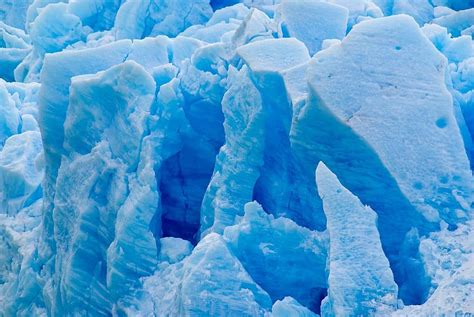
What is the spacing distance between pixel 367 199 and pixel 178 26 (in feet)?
13.9

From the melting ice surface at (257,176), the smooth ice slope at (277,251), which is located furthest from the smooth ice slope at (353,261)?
the smooth ice slope at (277,251)

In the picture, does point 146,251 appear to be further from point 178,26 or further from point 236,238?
point 178,26

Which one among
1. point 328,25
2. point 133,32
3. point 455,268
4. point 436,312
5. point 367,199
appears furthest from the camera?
point 133,32

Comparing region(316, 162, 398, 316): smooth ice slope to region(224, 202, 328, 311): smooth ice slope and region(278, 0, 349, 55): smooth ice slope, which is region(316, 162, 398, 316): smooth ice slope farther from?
region(278, 0, 349, 55): smooth ice slope

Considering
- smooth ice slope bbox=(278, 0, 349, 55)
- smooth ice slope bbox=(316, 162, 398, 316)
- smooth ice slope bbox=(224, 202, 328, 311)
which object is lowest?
smooth ice slope bbox=(224, 202, 328, 311)

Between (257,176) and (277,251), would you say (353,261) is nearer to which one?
(277,251)

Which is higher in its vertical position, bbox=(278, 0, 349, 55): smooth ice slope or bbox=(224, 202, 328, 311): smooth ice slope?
bbox=(278, 0, 349, 55): smooth ice slope

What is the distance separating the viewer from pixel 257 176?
380cm

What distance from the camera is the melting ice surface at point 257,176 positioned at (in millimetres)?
2938

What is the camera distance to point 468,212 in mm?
2957

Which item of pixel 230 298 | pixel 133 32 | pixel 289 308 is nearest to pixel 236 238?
pixel 230 298

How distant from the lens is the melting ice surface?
294cm

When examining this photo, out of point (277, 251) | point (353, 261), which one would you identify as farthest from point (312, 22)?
point (353, 261)

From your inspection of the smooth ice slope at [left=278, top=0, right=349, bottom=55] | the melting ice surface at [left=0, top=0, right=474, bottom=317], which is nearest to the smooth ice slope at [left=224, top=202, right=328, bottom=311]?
the melting ice surface at [left=0, top=0, right=474, bottom=317]
